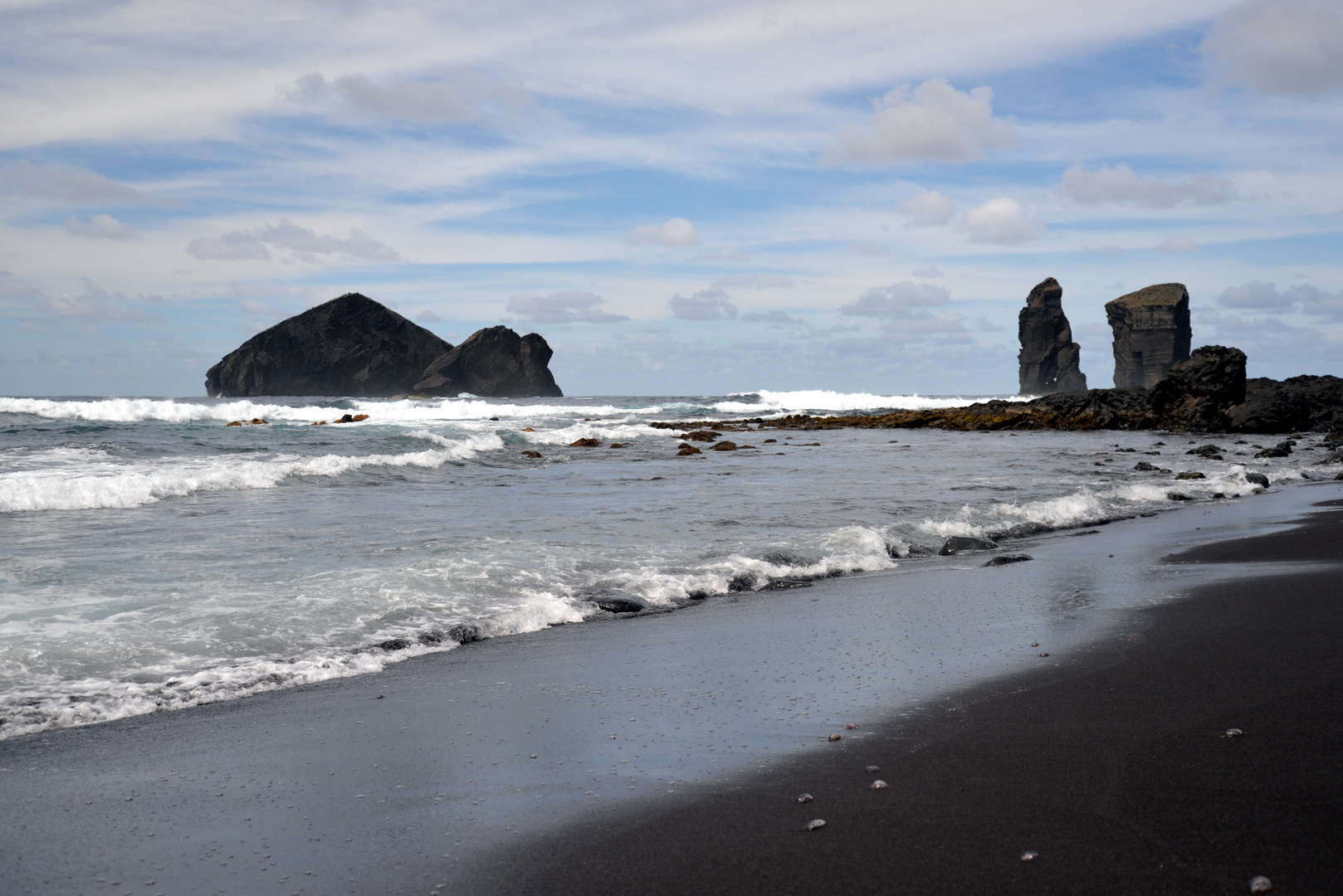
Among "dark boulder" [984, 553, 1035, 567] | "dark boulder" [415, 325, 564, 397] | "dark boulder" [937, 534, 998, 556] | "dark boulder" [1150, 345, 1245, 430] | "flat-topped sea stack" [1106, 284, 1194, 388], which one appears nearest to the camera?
"dark boulder" [984, 553, 1035, 567]

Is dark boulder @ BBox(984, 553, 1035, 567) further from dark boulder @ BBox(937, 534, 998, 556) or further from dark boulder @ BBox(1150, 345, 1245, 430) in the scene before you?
dark boulder @ BBox(1150, 345, 1245, 430)

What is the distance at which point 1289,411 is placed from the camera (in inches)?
1426

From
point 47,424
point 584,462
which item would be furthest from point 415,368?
point 584,462

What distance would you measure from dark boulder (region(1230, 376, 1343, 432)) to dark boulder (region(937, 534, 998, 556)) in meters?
33.8

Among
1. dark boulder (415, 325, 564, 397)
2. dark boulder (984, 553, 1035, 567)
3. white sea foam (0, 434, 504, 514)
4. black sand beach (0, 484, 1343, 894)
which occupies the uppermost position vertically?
dark boulder (415, 325, 564, 397)

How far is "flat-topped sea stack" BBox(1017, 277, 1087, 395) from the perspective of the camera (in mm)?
120625

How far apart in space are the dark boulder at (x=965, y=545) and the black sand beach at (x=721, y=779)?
395 cm

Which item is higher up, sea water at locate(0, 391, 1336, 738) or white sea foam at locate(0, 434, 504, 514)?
white sea foam at locate(0, 434, 504, 514)

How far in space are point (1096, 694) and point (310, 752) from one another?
3.79 m

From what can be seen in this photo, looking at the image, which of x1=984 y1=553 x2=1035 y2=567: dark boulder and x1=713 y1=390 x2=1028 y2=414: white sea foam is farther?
x1=713 y1=390 x2=1028 y2=414: white sea foam

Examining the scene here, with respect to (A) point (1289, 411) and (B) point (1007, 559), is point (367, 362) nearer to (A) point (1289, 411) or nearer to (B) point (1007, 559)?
(A) point (1289, 411)

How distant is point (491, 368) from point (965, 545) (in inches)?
4496

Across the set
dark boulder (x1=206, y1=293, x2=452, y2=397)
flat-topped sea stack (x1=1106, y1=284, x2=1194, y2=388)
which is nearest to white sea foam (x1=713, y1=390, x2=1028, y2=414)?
flat-topped sea stack (x1=1106, y1=284, x2=1194, y2=388)

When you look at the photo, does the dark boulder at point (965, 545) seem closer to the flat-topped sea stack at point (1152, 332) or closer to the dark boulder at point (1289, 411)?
the dark boulder at point (1289, 411)
